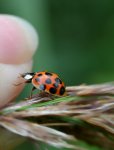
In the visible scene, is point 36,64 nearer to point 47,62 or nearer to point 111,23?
point 47,62

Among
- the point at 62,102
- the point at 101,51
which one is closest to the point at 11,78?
the point at 62,102

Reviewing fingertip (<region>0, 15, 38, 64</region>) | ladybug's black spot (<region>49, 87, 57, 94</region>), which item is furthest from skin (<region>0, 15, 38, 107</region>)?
ladybug's black spot (<region>49, 87, 57, 94</region>)

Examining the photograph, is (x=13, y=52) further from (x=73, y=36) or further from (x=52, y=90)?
(x=73, y=36)

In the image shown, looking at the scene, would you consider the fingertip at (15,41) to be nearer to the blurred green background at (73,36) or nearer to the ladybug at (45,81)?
the ladybug at (45,81)

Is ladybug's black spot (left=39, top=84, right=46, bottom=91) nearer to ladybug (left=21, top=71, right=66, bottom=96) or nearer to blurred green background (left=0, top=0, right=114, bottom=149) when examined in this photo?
ladybug (left=21, top=71, right=66, bottom=96)

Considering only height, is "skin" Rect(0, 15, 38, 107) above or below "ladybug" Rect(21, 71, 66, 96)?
above

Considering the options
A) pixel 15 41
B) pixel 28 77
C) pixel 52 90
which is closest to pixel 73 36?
pixel 15 41

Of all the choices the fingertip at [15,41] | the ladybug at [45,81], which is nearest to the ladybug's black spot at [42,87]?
the ladybug at [45,81]
